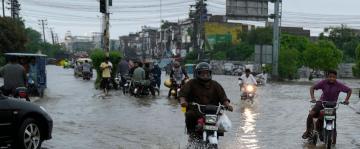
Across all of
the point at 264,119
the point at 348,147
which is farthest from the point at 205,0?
the point at 348,147

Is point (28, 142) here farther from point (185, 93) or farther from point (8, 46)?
point (8, 46)

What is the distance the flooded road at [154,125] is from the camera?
39.4ft

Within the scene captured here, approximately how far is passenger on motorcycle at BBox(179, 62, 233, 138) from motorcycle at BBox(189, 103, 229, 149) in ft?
0.74

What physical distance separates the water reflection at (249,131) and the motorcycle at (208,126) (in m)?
3.17

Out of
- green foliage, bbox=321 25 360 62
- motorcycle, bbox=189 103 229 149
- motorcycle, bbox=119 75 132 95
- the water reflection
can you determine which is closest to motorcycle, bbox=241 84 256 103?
the water reflection

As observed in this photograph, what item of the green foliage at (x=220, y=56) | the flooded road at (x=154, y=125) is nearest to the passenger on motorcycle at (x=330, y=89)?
the flooded road at (x=154, y=125)

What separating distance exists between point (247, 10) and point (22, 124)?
46544 mm

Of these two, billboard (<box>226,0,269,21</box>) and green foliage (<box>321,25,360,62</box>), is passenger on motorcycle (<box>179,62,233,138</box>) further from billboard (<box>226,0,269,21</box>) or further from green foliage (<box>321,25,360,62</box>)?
green foliage (<box>321,25,360,62</box>)

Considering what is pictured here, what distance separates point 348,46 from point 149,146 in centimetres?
10987

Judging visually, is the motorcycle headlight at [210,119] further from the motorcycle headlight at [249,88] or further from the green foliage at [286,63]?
the green foliage at [286,63]

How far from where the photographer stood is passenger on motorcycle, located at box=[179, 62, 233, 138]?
351 inches

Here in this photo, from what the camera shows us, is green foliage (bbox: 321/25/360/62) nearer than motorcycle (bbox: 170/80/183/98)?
No

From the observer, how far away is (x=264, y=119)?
693 inches

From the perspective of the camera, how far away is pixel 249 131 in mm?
14375
